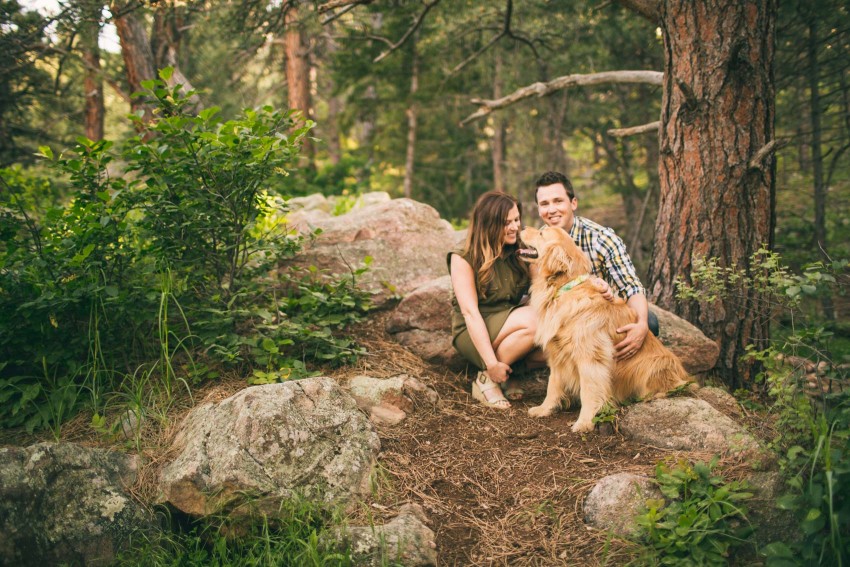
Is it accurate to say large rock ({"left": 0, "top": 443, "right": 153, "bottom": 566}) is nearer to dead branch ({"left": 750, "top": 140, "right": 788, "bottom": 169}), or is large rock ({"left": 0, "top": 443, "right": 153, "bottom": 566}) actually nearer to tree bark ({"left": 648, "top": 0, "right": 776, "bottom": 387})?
tree bark ({"left": 648, "top": 0, "right": 776, "bottom": 387})

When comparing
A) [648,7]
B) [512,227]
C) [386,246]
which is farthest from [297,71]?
[512,227]

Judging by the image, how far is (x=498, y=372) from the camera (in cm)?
420

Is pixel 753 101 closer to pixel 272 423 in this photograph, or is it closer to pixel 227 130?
pixel 227 130

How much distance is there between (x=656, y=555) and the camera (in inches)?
103

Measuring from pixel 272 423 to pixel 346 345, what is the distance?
4.02 feet

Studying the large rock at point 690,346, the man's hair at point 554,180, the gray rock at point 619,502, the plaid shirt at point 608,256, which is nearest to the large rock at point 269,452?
the gray rock at point 619,502

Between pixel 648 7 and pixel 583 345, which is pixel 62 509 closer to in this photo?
pixel 583 345

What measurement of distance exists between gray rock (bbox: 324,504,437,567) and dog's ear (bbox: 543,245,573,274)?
197cm

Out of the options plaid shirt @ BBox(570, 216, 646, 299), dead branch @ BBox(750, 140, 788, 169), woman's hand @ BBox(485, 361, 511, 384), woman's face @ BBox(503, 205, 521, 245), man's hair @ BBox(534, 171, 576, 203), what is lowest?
woman's hand @ BBox(485, 361, 511, 384)

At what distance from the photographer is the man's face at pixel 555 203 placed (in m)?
4.39

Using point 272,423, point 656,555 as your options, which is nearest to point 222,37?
point 272,423

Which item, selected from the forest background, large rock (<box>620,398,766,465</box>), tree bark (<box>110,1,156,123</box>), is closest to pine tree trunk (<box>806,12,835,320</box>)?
the forest background

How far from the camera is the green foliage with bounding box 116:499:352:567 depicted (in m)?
2.71

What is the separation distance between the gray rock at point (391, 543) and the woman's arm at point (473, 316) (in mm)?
1549
